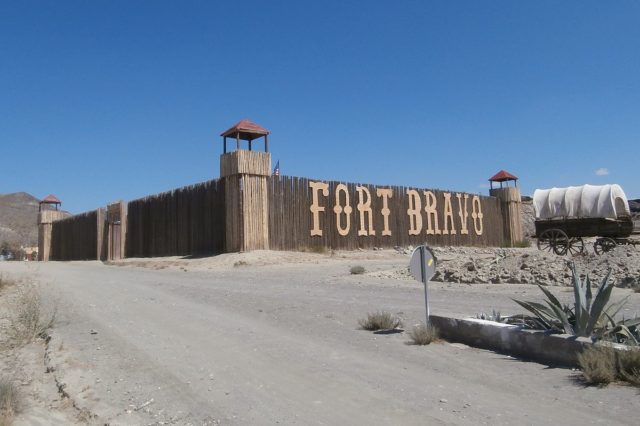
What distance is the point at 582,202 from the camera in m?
21.0

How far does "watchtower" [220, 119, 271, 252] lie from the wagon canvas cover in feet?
36.1

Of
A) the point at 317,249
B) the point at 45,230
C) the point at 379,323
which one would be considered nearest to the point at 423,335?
the point at 379,323

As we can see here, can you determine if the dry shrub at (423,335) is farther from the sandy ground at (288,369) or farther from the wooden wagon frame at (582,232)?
the wooden wagon frame at (582,232)

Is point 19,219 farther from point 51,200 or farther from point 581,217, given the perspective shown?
point 581,217

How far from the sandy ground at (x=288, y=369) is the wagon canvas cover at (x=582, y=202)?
9.98m

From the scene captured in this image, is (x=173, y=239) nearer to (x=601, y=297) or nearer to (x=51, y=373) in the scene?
(x=51, y=373)

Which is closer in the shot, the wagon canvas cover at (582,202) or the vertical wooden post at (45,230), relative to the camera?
the wagon canvas cover at (582,202)

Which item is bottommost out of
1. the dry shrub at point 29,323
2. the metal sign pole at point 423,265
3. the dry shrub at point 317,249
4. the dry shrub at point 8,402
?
the dry shrub at point 8,402

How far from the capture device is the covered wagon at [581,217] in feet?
66.1

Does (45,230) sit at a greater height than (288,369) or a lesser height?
greater

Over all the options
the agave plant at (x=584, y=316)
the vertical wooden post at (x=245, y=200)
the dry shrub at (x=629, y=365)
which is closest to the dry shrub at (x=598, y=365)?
the dry shrub at (x=629, y=365)

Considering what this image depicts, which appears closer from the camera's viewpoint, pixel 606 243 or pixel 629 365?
pixel 629 365

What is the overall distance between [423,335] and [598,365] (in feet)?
7.73

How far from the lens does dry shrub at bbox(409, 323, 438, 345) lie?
284 inches
